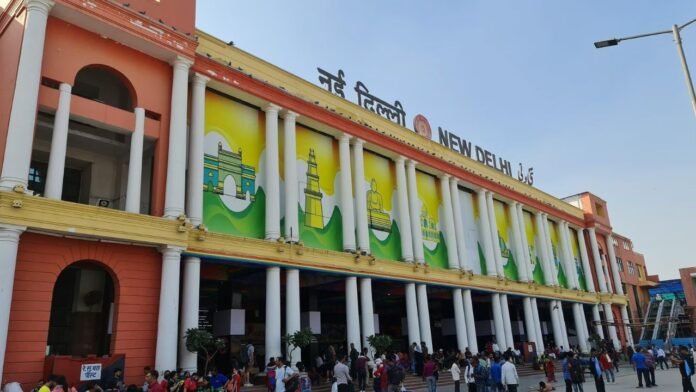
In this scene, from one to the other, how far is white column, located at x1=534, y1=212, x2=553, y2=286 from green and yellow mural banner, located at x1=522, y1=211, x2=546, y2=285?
0.55 ft

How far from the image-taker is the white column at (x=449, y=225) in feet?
117

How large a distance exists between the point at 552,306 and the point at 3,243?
137 ft

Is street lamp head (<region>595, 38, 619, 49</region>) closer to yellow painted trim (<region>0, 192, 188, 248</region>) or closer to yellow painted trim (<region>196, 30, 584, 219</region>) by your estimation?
yellow painted trim (<region>0, 192, 188, 248</region>)

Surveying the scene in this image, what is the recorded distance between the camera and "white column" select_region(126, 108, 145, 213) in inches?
770

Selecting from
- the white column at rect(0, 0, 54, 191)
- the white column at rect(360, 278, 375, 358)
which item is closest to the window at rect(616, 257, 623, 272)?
the white column at rect(360, 278, 375, 358)

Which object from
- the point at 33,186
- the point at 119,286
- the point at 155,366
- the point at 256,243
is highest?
the point at 33,186

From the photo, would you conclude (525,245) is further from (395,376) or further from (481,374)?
(395,376)

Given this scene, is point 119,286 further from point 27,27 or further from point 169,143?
point 27,27

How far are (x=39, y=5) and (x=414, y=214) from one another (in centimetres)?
2290

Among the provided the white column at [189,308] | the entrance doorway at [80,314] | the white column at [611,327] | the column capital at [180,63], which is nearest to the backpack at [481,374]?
the white column at [189,308]

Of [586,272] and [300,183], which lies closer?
[300,183]

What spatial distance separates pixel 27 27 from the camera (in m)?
18.0

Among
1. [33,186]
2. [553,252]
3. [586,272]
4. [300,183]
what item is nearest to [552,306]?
[553,252]

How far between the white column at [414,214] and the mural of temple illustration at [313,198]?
752cm
